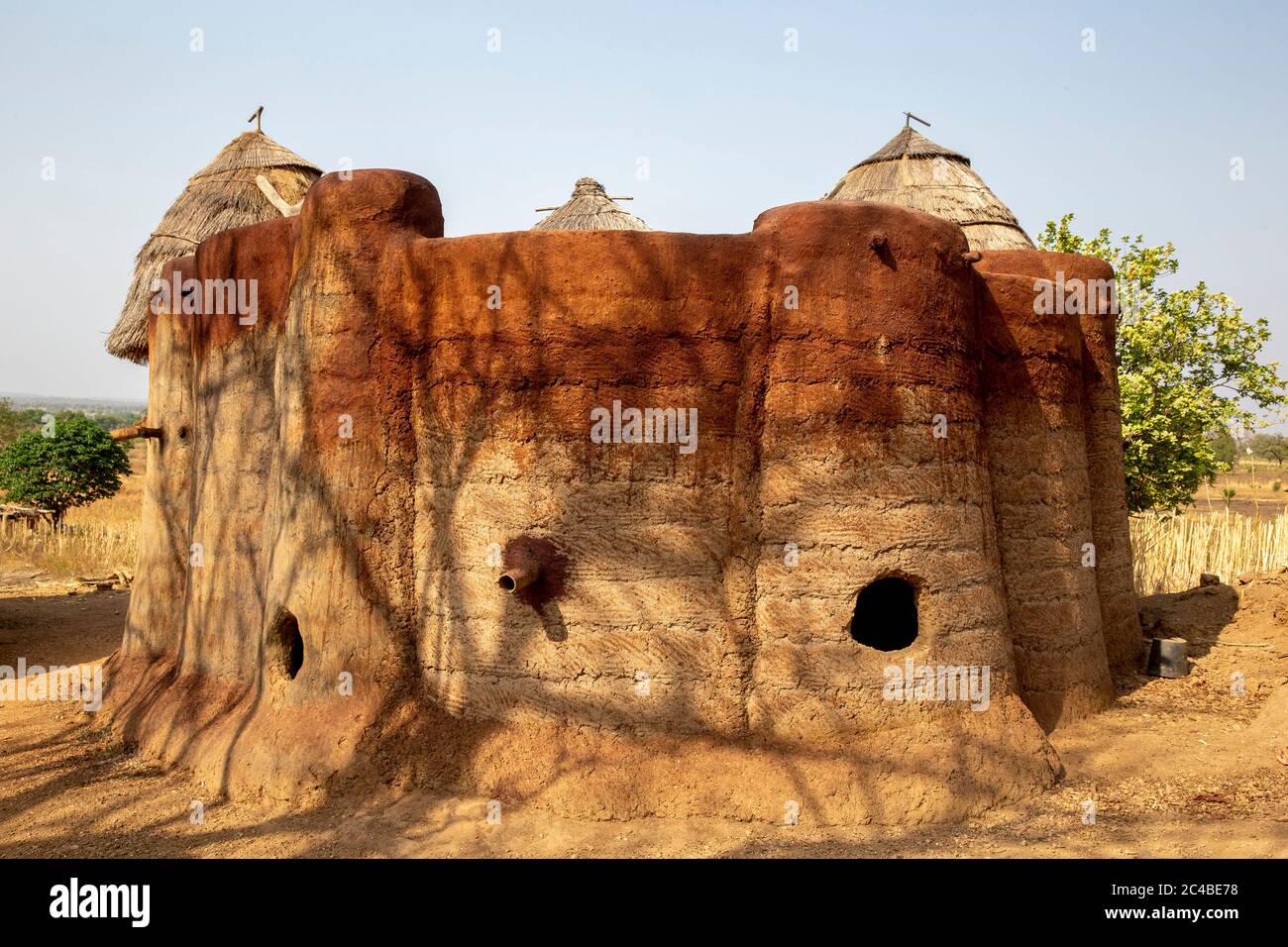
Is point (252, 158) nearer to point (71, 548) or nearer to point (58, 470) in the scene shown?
point (71, 548)

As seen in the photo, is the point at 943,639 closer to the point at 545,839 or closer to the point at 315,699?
the point at 545,839

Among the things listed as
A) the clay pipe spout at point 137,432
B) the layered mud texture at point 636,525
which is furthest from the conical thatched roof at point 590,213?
the layered mud texture at point 636,525

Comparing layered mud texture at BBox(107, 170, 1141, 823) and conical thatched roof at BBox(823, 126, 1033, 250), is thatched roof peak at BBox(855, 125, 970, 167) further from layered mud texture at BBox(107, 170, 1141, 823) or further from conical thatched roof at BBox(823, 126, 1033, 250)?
layered mud texture at BBox(107, 170, 1141, 823)

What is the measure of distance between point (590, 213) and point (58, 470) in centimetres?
1351

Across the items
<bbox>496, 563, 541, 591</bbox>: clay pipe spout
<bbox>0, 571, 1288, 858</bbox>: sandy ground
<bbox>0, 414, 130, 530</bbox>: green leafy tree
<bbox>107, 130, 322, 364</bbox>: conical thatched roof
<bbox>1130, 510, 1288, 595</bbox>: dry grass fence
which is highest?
<bbox>107, 130, 322, 364</bbox>: conical thatched roof

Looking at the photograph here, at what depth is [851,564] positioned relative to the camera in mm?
5551

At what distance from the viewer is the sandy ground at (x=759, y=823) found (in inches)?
197

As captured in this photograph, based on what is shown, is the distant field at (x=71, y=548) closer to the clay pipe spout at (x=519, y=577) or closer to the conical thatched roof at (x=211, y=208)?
the conical thatched roof at (x=211, y=208)

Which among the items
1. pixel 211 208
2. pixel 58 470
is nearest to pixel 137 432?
pixel 211 208

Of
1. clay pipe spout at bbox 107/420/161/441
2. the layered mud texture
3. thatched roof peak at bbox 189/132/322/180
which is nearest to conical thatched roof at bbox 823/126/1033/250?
thatched roof peak at bbox 189/132/322/180

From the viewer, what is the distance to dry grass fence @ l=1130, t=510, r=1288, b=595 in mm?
12961

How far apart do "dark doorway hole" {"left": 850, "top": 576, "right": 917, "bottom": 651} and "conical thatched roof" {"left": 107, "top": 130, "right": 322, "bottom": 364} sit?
8.17m

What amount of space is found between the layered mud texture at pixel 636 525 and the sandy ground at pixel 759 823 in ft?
0.56

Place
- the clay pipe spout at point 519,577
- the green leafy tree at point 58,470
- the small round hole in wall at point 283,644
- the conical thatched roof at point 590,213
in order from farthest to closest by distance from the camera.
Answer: the green leafy tree at point 58,470 → the conical thatched roof at point 590,213 → the small round hole in wall at point 283,644 → the clay pipe spout at point 519,577
